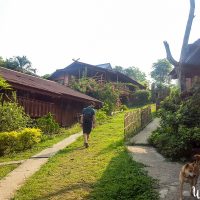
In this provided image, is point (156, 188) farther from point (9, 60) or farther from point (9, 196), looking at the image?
point (9, 60)

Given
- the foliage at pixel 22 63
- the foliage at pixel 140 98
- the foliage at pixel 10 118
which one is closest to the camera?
the foliage at pixel 10 118

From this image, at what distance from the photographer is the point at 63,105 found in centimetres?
2128

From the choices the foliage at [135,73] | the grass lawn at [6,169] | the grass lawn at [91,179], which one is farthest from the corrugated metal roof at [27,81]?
the foliage at [135,73]

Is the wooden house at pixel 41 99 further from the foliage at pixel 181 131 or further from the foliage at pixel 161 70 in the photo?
the foliage at pixel 161 70

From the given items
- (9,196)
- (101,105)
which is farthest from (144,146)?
(101,105)

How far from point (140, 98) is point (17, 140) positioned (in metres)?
30.1

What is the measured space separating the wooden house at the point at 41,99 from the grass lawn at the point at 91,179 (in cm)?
673

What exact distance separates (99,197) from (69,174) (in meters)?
2.03

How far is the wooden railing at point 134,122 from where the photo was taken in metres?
13.5

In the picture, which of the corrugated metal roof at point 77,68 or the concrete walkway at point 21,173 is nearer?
the concrete walkway at point 21,173

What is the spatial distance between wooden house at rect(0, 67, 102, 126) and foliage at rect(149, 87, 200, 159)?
24.6ft

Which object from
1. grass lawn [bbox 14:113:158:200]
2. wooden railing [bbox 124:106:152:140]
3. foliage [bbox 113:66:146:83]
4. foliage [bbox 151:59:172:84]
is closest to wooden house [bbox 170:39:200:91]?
wooden railing [bbox 124:106:152:140]

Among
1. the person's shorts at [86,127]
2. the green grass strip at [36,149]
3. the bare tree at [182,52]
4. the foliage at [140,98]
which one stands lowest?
the green grass strip at [36,149]

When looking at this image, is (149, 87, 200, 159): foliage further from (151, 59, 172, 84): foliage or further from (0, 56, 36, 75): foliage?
(151, 59, 172, 84): foliage
